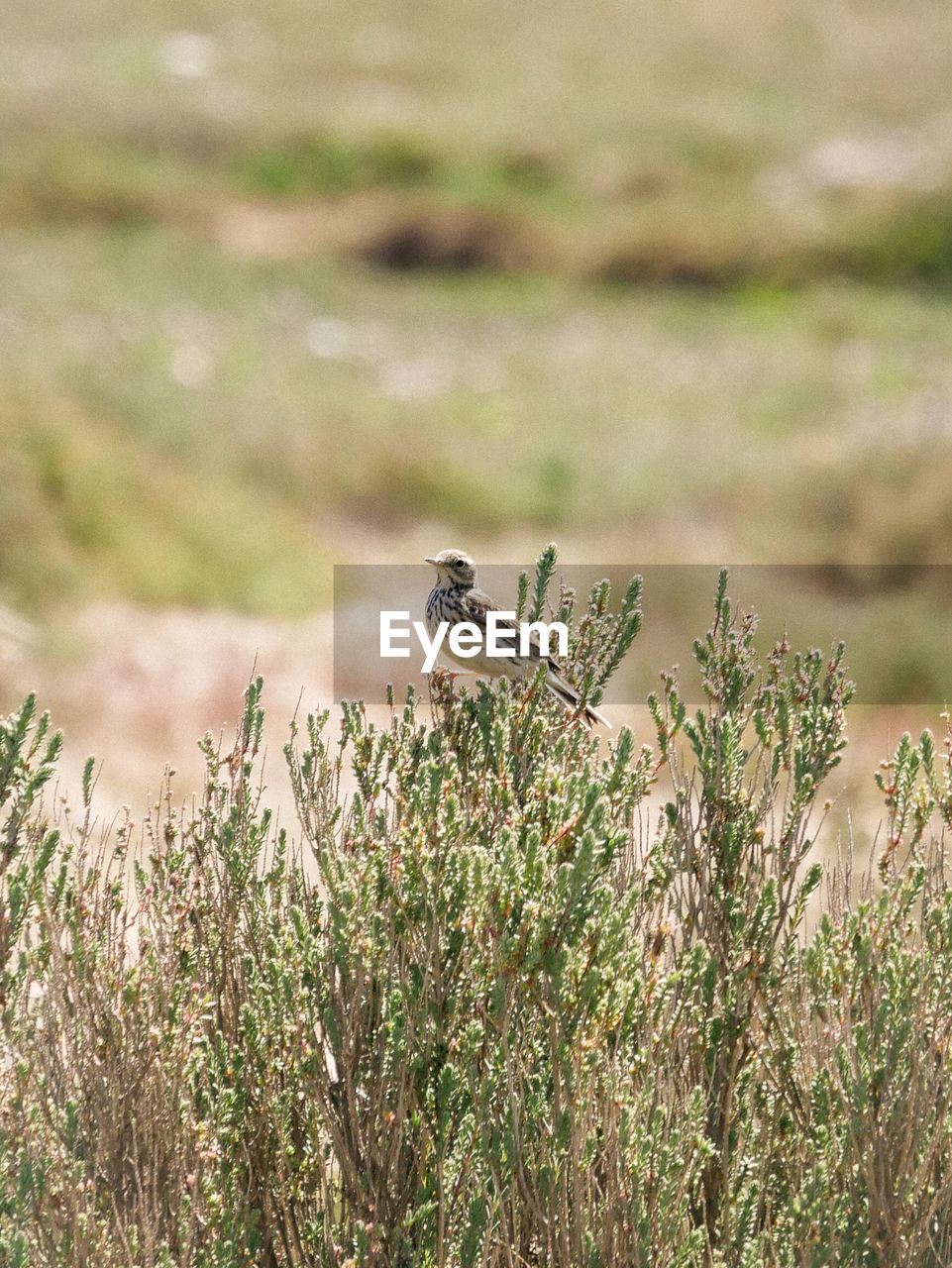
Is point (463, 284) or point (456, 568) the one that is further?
point (463, 284)

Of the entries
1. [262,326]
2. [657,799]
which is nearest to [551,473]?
[262,326]

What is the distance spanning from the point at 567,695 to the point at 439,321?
26412 mm

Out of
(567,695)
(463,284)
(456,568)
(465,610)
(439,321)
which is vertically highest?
(463,284)

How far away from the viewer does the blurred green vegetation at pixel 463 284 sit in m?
19.7

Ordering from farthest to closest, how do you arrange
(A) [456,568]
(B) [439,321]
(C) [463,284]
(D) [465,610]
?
1. (C) [463,284]
2. (B) [439,321]
3. (A) [456,568]
4. (D) [465,610]

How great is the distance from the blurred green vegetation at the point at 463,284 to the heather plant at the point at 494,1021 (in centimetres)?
1280

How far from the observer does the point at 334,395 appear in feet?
78.7

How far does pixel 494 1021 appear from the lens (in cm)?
321

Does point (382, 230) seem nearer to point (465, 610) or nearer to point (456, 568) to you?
point (456, 568)

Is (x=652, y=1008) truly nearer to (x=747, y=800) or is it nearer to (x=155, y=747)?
(x=747, y=800)

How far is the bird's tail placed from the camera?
439cm

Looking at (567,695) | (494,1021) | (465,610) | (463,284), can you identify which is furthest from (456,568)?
(463,284)

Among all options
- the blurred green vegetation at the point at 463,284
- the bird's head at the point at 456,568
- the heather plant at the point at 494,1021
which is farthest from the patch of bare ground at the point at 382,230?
the heather plant at the point at 494,1021

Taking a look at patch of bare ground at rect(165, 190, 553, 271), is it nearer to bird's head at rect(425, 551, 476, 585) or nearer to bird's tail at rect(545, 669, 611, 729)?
bird's head at rect(425, 551, 476, 585)
